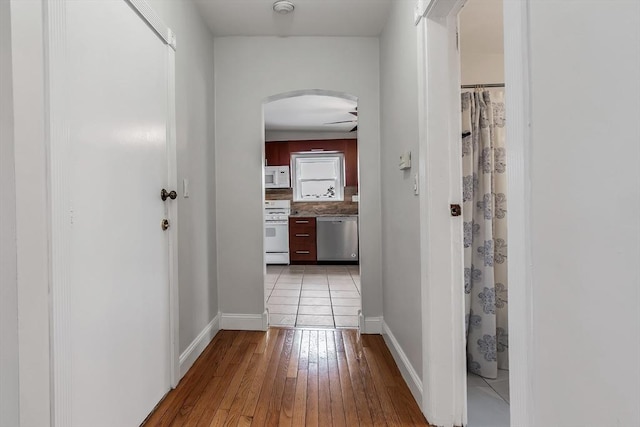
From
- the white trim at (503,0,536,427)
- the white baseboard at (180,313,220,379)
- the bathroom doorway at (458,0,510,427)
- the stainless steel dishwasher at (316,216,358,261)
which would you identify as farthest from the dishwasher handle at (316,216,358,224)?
the white trim at (503,0,536,427)

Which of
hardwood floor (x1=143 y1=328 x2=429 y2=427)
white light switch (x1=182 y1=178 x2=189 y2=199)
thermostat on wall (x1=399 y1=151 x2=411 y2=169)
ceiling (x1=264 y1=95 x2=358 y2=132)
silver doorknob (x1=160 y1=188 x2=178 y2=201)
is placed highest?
ceiling (x1=264 y1=95 x2=358 y2=132)

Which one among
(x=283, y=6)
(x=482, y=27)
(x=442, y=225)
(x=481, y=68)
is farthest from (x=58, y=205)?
(x=481, y=68)

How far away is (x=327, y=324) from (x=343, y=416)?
1268mm

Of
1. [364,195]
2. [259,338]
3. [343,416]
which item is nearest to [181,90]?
[364,195]

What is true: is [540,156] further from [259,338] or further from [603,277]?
[259,338]

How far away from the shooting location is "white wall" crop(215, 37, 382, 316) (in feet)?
8.75

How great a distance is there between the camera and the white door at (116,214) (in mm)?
1120

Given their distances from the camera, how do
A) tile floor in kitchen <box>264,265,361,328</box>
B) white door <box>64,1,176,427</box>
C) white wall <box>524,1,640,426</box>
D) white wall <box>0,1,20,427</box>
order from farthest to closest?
tile floor in kitchen <box>264,265,361,328</box> < white door <box>64,1,176,427</box> < white wall <box>0,1,20,427</box> < white wall <box>524,1,640,426</box>

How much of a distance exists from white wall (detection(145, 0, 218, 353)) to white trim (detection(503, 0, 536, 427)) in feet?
5.58

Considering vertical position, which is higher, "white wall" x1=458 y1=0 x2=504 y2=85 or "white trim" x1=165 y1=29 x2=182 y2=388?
"white wall" x1=458 y1=0 x2=504 y2=85

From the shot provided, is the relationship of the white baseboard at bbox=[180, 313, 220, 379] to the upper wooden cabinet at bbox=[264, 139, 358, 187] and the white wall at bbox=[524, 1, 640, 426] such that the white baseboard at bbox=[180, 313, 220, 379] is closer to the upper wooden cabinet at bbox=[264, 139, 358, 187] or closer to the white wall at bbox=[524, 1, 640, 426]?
the white wall at bbox=[524, 1, 640, 426]

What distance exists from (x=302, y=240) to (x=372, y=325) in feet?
10.9

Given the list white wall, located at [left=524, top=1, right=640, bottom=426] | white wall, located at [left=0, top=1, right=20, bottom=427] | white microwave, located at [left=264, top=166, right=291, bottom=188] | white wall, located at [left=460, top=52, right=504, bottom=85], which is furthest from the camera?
white microwave, located at [left=264, top=166, right=291, bottom=188]

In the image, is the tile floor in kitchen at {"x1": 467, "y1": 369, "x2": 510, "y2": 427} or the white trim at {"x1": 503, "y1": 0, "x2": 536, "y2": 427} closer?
the white trim at {"x1": 503, "y1": 0, "x2": 536, "y2": 427}
